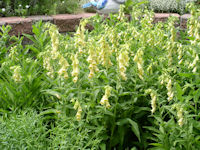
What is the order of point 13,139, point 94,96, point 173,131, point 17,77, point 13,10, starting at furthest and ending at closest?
point 13,10
point 17,77
point 94,96
point 173,131
point 13,139

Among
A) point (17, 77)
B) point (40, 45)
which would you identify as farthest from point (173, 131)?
point (40, 45)

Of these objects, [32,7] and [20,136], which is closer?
[20,136]

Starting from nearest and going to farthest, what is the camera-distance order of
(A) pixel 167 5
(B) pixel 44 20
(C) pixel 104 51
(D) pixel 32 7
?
(C) pixel 104 51
(B) pixel 44 20
(D) pixel 32 7
(A) pixel 167 5

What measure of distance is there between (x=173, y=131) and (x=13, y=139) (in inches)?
54.7

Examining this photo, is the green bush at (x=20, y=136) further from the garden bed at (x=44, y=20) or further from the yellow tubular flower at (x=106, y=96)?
the garden bed at (x=44, y=20)

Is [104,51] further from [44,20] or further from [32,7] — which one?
[32,7]

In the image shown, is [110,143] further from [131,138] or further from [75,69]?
[75,69]

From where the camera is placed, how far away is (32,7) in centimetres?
675

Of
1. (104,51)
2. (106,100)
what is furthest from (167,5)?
(106,100)

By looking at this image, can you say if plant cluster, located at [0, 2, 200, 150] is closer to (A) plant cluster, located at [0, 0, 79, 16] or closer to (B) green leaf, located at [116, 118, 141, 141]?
(B) green leaf, located at [116, 118, 141, 141]

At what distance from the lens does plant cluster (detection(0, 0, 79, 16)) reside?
21.2ft

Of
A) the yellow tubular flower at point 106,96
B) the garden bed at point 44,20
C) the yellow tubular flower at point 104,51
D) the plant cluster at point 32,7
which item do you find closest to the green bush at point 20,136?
the yellow tubular flower at point 106,96

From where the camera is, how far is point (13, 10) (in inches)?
265

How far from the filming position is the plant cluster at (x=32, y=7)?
6.46 m
